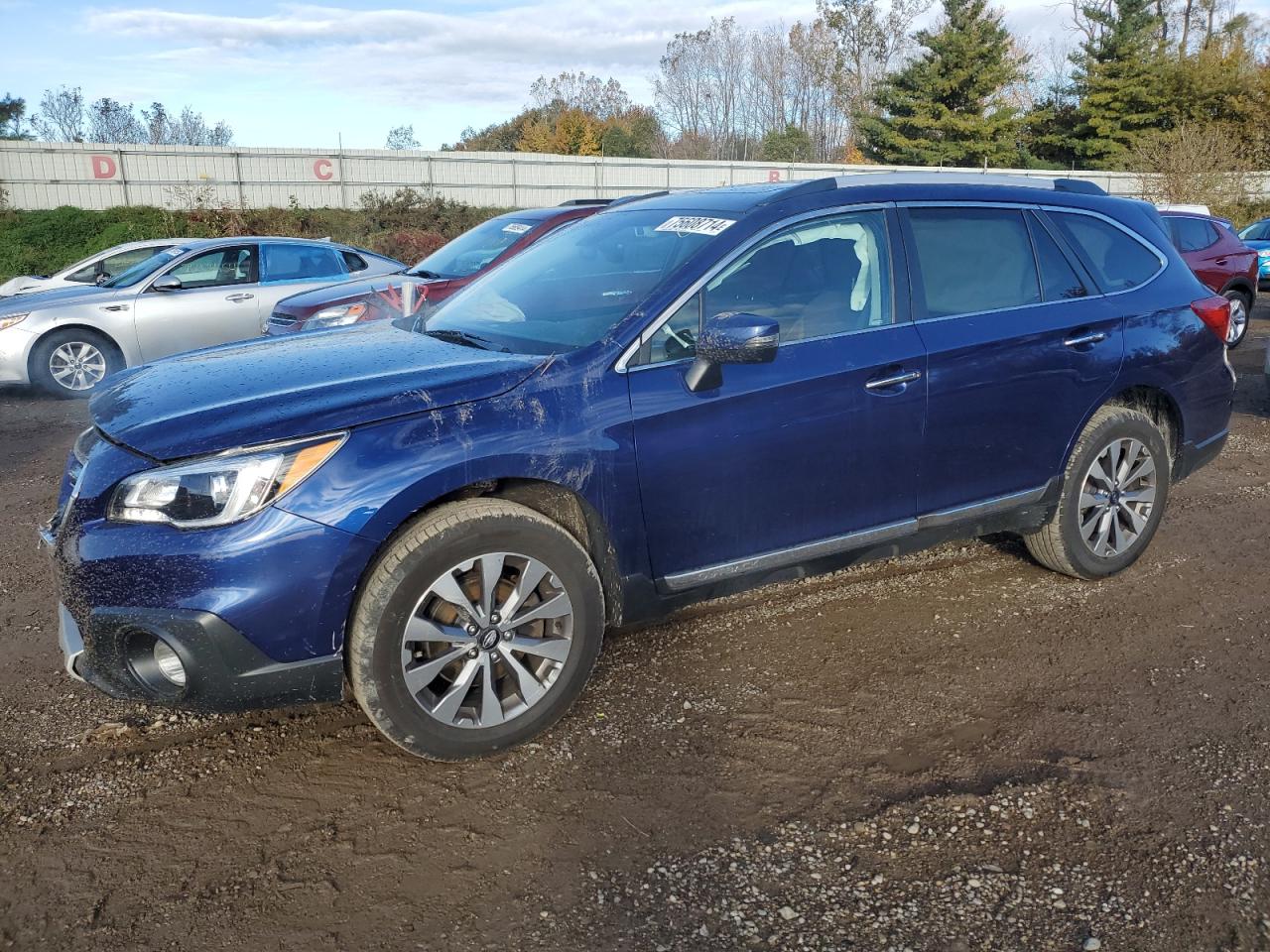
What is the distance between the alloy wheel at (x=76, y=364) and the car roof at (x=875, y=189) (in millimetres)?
7444

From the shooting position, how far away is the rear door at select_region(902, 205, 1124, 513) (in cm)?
425

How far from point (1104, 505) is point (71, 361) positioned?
30.9ft

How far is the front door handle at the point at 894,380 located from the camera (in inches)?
158

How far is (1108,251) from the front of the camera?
16.2 feet

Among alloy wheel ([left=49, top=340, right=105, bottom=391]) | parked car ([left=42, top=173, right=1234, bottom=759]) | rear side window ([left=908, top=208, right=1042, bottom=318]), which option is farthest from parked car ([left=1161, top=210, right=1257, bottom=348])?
alloy wheel ([left=49, top=340, right=105, bottom=391])

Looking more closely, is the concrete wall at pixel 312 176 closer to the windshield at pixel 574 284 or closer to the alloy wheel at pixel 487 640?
the windshield at pixel 574 284

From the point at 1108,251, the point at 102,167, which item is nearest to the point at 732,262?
the point at 1108,251

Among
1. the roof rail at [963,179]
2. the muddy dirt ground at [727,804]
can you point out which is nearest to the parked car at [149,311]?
the muddy dirt ground at [727,804]

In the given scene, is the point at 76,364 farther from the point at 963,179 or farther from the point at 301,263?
the point at 963,179

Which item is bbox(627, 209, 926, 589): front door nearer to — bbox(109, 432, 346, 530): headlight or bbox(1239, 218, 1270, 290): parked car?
bbox(109, 432, 346, 530): headlight

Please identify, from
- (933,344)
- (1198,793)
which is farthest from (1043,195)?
(1198,793)

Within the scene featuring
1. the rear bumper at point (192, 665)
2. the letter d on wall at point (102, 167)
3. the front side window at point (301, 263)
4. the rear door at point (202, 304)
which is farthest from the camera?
the letter d on wall at point (102, 167)

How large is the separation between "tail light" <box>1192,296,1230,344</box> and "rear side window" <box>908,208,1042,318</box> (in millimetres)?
1084

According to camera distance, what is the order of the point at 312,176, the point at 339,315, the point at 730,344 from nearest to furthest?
the point at 730,344 < the point at 339,315 < the point at 312,176
